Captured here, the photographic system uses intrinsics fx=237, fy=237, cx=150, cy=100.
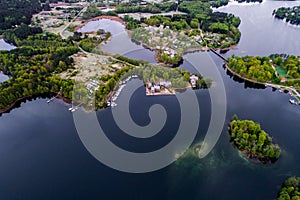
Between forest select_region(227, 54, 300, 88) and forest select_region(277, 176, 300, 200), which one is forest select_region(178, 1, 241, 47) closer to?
forest select_region(227, 54, 300, 88)

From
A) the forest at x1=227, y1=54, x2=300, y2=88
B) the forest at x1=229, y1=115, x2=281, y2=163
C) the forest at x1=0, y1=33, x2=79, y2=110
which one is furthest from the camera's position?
the forest at x1=227, y1=54, x2=300, y2=88

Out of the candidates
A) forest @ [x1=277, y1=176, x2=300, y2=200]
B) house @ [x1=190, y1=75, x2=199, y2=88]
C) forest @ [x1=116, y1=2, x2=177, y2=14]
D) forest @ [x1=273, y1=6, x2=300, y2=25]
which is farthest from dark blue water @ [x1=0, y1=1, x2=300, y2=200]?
forest @ [x1=116, y1=2, x2=177, y2=14]

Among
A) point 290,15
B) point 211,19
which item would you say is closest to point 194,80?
point 211,19

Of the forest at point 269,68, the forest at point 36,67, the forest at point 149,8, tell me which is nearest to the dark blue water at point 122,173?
the forest at point 36,67

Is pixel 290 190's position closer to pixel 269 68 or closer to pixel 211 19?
pixel 269 68

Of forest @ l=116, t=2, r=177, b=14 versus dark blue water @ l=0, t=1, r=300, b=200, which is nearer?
dark blue water @ l=0, t=1, r=300, b=200

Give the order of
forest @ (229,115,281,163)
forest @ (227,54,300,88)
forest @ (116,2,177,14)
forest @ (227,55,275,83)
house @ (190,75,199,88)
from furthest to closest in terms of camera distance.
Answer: forest @ (116,2,177,14), forest @ (227,55,275,83), forest @ (227,54,300,88), house @ (190,75,199,88), forest @ (229,115,281,163)

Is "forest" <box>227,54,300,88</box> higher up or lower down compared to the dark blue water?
higher up
